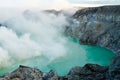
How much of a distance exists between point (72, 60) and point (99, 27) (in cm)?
1670

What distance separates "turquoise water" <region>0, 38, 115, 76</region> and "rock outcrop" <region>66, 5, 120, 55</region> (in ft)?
6.47

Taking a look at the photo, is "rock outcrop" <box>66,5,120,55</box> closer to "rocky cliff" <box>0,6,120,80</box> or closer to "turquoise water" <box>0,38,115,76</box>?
"rocky cliff" <box>0,6,120,80</box>

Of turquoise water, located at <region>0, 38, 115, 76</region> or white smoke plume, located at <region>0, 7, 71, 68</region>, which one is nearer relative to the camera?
turquoise water, located at <region>0, 38, 115, 76</region>

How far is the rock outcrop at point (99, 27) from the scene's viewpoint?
65.0 meters

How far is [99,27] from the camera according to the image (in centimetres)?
7150

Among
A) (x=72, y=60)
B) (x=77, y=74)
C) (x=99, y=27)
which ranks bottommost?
(x=77, y=74)

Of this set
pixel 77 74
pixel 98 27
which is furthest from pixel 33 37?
pixel 77 74

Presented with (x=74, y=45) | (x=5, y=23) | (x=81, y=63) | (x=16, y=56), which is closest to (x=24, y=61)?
(x=16, y=56)

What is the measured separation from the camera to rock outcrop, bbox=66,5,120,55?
65000mm

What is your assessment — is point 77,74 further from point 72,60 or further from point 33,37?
point 33,37

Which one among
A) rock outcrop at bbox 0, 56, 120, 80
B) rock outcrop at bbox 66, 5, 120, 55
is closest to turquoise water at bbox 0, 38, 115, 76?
rock outcrop at bbox 66, 5, 120, 55

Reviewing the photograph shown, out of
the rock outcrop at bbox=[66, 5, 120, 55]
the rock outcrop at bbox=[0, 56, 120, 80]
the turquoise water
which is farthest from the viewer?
the rock outcrop at bbox=[66, 5, 120, 55]

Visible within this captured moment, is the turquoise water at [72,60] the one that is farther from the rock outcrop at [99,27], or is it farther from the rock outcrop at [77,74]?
the rock outcrop at [77,74]

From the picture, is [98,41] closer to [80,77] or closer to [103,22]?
[103,22]
